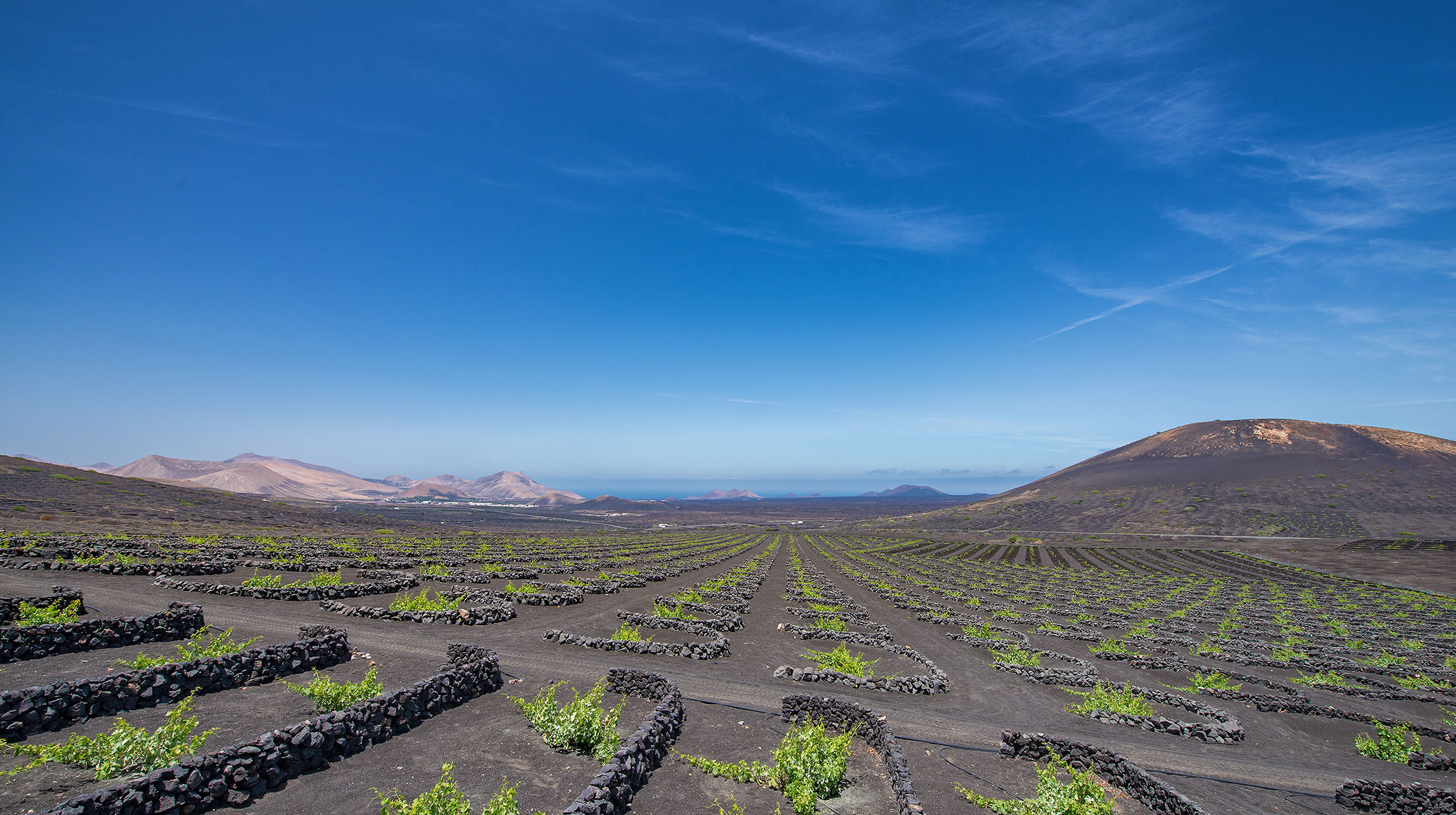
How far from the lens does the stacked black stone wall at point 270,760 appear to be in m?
8.07

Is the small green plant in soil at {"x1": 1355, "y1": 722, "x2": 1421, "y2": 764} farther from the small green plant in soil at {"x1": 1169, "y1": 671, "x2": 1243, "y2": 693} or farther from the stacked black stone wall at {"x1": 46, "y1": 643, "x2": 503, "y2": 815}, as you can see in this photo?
the stacked black stone wall at {"x1": 46, "y1": 643, "x2": 503, "y2": 815}

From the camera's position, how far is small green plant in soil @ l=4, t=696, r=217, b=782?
917 centimetres

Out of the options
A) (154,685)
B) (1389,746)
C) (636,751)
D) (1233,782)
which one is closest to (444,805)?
(636,751)

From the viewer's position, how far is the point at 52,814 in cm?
695

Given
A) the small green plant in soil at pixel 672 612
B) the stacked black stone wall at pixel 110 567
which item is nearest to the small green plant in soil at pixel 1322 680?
the small green plant in soil at pixel 672 612

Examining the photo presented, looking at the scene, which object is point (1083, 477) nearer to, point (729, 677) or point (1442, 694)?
point (1442, 694)

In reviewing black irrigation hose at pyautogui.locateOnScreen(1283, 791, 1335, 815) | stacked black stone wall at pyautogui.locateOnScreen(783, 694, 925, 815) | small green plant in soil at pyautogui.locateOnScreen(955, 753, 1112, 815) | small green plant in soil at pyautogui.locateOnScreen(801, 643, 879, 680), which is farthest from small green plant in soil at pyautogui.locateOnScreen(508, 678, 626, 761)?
black irrigation hose at pyautogui.locateOnScreen(1283, 791, 1335, 815)

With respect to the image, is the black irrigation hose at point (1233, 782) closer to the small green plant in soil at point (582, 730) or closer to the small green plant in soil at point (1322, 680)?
the small green plant in soil at point (582, 730)

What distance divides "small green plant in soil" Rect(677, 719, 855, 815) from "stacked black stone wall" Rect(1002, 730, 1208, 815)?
5.30 m

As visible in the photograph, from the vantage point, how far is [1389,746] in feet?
51.6

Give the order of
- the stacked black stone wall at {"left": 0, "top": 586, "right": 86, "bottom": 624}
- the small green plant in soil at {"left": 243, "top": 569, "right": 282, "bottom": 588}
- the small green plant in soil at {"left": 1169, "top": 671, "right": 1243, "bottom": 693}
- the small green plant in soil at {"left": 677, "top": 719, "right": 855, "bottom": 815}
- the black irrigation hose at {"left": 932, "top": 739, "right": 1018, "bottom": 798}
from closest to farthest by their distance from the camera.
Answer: the small green plant in soil at {"left": 677, "top": 719, "right": 855, "bottom": 815} < the black irrigation hose at {"left": 932, "top": 739, "right": 1018, "bottom": 798} < the stacked black stone wall at {"left": 0, "top": 586, "right": 86, "bottom": 624} < the small green plant in soil at {"left": 1169, "top": 671, "right": 1243, "bottom": 693} < the small green plant in soil at {"left": 243, "top": 569, "right": 282, "bottom": 588}

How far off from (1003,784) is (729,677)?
31.9 ft

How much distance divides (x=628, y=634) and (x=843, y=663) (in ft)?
31.1

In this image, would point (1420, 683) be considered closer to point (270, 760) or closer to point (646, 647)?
point (646, 647)
